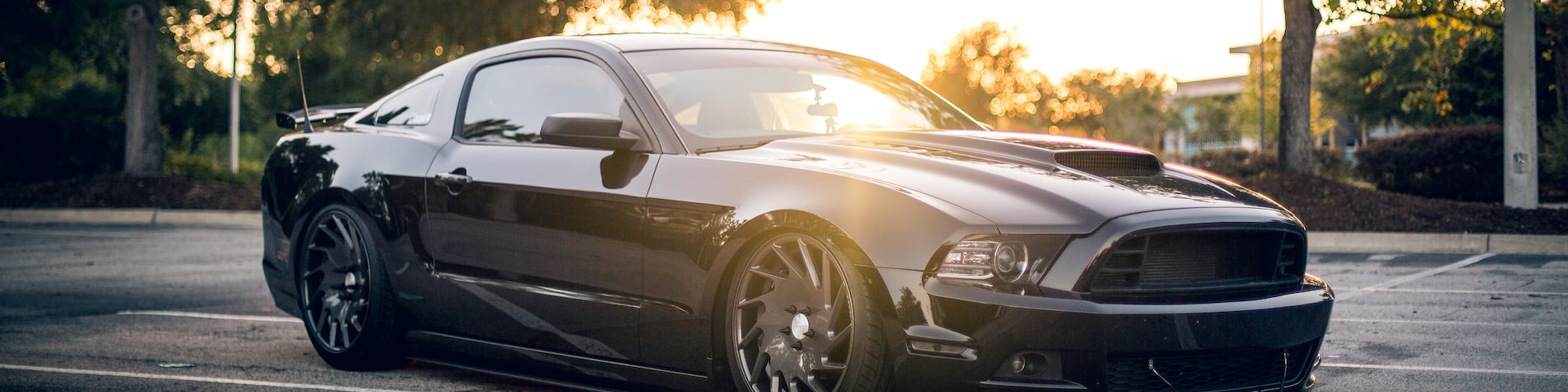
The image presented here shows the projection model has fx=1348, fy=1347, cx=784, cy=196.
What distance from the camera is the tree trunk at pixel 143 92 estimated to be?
19.7 meters

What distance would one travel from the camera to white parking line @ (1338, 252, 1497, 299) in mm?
8383

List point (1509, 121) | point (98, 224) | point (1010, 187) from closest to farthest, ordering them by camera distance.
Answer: point (1010, 187), point (1509, 121), point (98, 224)

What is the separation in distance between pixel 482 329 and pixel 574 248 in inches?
26.2

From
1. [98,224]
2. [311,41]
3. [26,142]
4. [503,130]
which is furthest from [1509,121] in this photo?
[311,41]

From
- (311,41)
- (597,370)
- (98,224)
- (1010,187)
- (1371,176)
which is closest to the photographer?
(1010,187)

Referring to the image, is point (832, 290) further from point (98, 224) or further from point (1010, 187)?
point (98, 224)

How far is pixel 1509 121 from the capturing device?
43.0ft

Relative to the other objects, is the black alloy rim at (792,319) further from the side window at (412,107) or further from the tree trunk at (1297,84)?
the tree trunk at (1297,84)

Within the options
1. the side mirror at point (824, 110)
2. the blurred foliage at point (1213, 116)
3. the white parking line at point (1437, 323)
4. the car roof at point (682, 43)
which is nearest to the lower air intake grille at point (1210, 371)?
the side mirror at point (824, 110)

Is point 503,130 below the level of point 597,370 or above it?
above

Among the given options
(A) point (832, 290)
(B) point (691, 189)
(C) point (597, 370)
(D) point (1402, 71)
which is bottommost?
(C) point (597, 370)

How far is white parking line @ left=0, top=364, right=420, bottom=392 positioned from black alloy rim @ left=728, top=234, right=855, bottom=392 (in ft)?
5.74

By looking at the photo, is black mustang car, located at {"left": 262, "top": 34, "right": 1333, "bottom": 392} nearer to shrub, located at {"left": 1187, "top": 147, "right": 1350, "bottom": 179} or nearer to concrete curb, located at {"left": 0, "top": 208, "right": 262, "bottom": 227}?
concrete curb, located at {"left": 0, "top": 208, "right": 262, "bottom": 227}

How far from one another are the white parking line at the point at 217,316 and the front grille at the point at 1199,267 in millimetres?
5180
